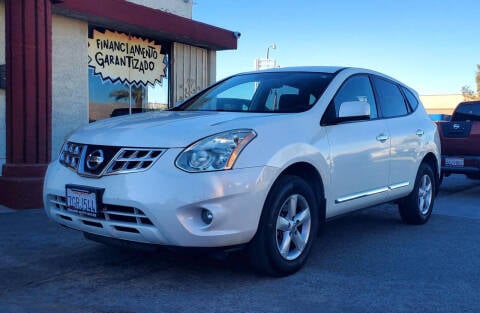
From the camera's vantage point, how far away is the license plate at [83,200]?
12.4 ft

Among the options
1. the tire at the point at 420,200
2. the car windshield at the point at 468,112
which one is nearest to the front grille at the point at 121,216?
the tire at the point at 420,200

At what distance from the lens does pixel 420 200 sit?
6.44 meters

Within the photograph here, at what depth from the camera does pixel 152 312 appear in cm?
345

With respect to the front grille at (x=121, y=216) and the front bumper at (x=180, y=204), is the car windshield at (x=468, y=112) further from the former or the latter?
the front grille at (x=121, y=216)

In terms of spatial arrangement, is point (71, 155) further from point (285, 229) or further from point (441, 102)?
point (441, 102)

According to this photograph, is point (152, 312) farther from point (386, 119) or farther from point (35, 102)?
point (35, 102)

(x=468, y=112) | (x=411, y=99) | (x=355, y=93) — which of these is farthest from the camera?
(x=468, y=112)

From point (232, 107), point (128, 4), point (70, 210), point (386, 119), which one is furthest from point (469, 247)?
point (128, 4)

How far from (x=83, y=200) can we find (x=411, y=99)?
4238 millimetres

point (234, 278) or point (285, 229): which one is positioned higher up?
point (285, 229)

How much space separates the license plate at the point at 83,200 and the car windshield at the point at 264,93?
157cm

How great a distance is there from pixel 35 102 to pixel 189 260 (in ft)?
12.2

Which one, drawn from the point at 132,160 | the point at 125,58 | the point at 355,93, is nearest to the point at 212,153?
the point at 132,160

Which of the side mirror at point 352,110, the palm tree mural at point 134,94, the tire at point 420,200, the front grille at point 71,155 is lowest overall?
the tire at point 420,200
